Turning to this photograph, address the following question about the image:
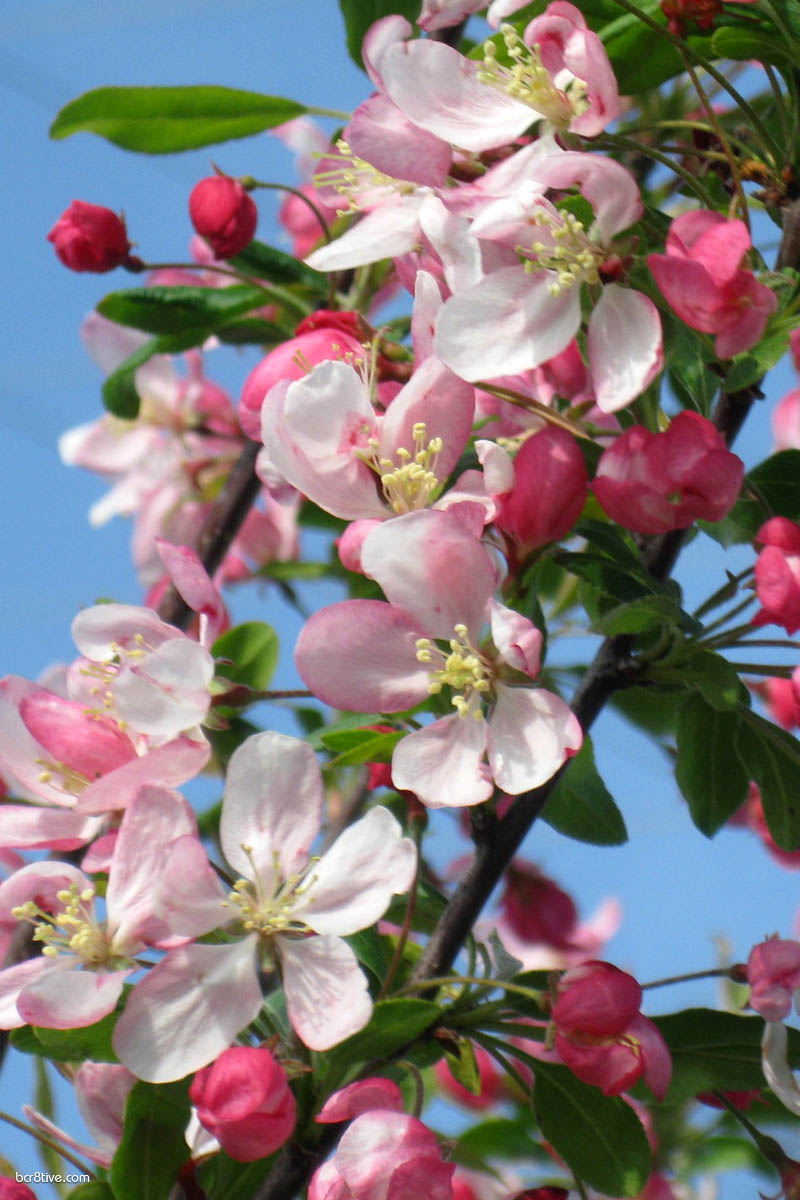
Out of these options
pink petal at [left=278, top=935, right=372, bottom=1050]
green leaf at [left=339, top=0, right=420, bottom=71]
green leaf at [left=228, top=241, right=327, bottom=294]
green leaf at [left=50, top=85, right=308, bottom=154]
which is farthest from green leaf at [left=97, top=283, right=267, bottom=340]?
pink petal at [left=278, top=935, right=372, bottom=1050]

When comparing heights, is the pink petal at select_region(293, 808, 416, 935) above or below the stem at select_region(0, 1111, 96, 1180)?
above

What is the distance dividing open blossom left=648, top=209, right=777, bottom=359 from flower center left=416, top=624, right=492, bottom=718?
0.82 ft

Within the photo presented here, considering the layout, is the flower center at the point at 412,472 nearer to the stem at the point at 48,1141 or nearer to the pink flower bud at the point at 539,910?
the stem at the point at 48,1141

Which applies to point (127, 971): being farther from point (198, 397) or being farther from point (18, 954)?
point (198, 397)

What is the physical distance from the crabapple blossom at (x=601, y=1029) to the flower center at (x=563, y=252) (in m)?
0.45

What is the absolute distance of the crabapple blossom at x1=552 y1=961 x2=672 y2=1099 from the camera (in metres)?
0.96

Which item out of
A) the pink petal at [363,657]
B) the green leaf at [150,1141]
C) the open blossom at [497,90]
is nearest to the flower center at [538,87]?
the open blossom at [497,90]

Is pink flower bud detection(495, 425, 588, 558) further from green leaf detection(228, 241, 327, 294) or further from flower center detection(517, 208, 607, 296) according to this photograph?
green leaf detection(228, 241, 327, 294)

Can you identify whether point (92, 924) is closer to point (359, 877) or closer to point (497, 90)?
point (359, 877)

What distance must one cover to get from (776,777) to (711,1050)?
22cm

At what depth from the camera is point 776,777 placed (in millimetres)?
1170

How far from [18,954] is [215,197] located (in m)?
0.83

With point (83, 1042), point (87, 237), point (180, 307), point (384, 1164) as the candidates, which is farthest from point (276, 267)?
point (384, 1164)

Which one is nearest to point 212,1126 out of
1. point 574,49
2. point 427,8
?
point 574,49
